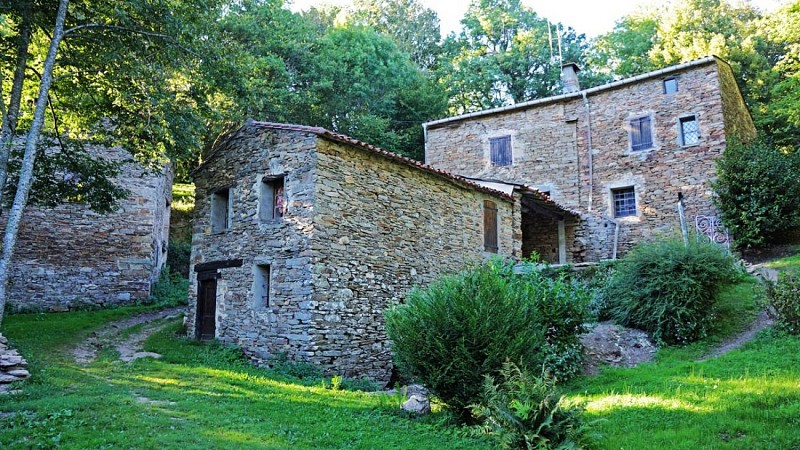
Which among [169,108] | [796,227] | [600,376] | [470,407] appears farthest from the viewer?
[796,227]

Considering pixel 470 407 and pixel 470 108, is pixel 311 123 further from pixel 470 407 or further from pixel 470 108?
pixel 470 407

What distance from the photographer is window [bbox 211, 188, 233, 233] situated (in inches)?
506

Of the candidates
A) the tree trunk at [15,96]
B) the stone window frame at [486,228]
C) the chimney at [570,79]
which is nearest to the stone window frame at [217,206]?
the tree trunk at [15,96]

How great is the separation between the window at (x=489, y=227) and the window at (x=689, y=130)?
705 centimetres

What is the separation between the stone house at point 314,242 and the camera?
10430 mm

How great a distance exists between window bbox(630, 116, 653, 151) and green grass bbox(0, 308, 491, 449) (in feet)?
43.6

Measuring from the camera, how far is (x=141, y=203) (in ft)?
57.7

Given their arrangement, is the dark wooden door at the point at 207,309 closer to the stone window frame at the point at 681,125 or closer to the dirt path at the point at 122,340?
the dirt path at the point at 122,340

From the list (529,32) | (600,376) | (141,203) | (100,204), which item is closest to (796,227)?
(600,376)

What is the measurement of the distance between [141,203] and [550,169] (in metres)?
13.6

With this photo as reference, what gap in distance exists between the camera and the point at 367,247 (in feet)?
36.8

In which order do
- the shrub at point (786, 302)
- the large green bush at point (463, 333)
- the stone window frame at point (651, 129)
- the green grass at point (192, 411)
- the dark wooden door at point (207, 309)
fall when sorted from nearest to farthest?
the green grass at point (192, 411) < the large green bush at point (463, 333) < the shrub at point (786, 302) < the dark wooden door at point (207, 309) < the stone window frame at point (651, 129)

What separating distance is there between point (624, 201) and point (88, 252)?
17.0 metres

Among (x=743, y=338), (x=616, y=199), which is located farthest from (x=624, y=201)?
(x=743, y=338)
